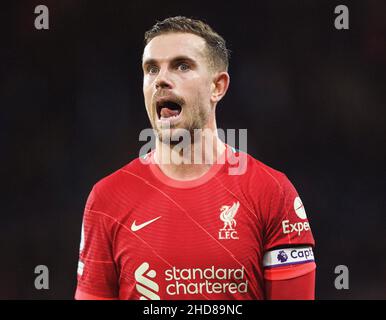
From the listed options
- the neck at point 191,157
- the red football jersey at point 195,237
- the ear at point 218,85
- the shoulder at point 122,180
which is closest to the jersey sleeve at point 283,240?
the red football jersey at point 195,237

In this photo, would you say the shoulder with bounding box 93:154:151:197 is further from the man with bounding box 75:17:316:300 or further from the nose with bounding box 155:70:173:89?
the nose with bounding box 155:70:173:89

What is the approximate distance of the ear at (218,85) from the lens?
353cm

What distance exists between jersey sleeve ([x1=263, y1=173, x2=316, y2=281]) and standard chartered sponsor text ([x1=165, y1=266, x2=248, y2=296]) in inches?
6.2

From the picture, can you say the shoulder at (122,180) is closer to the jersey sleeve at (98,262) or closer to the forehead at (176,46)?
the jersey sleeve at (98,262)

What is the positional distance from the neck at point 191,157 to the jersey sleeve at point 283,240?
0.38 metres

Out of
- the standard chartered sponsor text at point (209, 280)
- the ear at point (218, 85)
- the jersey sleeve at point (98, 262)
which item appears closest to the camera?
the standard chartered sponsor text at point (209, 280)

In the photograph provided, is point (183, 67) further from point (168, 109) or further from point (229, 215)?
point (229, 215)

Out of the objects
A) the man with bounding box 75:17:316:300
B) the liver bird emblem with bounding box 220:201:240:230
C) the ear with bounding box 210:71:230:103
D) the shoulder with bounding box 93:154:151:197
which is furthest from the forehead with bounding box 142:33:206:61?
the liver bird emblem with bounding box 220:201:240:230

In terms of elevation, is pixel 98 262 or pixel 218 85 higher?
pixel 218 85

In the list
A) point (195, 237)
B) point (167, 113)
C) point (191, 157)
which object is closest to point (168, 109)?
point (167, 113)

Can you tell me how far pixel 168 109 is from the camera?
133 inches

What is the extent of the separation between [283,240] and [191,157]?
64 centimetres

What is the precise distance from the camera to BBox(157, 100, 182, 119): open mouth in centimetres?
337
